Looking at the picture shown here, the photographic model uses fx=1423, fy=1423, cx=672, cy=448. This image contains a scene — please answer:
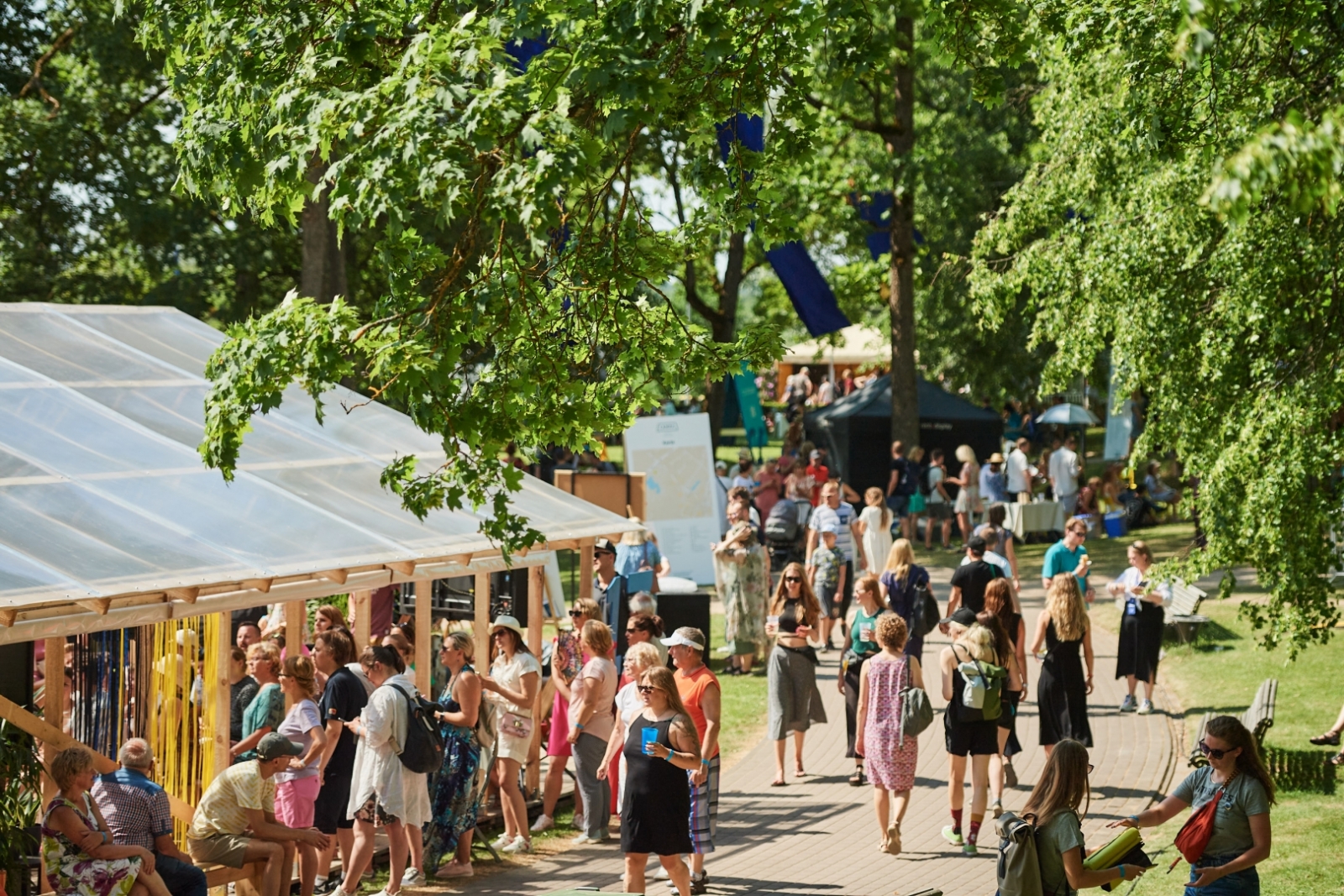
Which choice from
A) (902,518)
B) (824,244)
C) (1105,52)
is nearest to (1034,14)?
(1105,52)

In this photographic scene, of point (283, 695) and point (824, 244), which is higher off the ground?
point (824, 244)

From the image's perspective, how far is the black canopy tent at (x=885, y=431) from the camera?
29.6 metres

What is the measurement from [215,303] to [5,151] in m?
4.78

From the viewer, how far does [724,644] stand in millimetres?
18781

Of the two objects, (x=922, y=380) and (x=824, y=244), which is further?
(x=824, y=244)

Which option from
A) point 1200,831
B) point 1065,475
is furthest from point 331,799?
point 1065,475

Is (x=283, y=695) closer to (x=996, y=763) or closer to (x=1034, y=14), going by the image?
(x=996, y=763)

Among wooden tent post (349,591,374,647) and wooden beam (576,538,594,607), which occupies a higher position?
wooden beam (576,538,594,607)

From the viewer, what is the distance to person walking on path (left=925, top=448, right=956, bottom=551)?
26.0 metres

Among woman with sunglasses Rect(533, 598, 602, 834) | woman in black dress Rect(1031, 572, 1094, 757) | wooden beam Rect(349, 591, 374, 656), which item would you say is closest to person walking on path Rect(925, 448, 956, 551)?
woman in black dress Rect(1031, 572, 1094, 757)

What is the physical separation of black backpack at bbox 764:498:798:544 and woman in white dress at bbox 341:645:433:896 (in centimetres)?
952

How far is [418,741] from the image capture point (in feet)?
31.5

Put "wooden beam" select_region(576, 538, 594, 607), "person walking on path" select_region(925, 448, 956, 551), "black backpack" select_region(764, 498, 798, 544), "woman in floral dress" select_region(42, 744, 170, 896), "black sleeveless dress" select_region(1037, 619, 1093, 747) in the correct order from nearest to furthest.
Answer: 1. "woman in floral dress" select_region(42, 744, 170, 896)
2. "black sleeveless dress" select_region(1037, 619, 1093, 747)
3. "wooden beam" select_region(576, 538, 594, 607)
4. "black backpack" select_region(764, 498, 798, 544)
5. "person walking on path" select_region(925, 448, 956, 551)

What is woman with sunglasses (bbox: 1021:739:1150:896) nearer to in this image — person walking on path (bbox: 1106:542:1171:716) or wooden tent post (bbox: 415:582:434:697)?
wooden tent post (bbox: 415:582:434:697)
